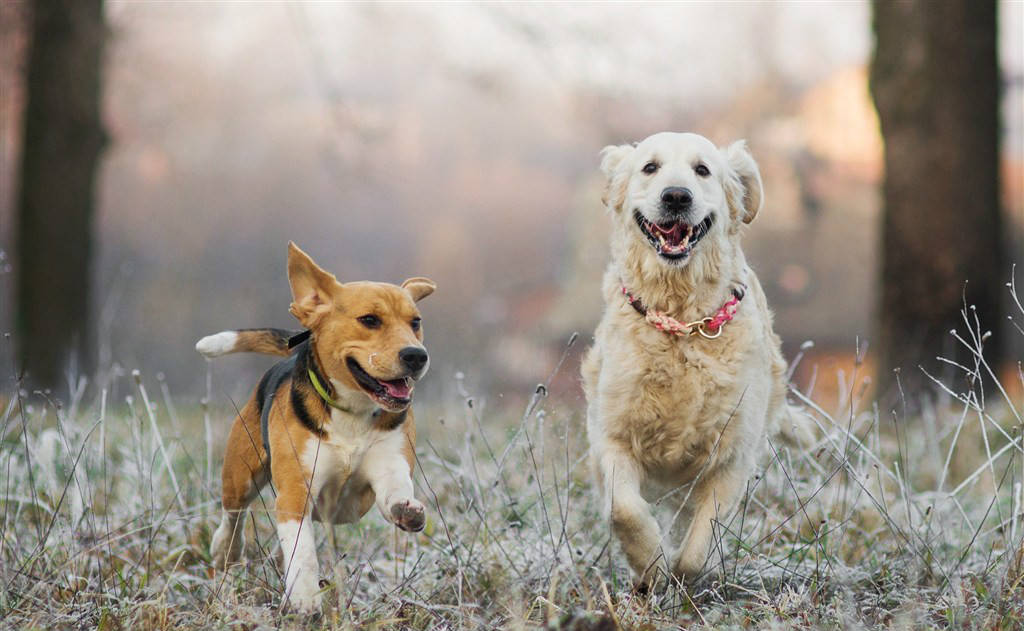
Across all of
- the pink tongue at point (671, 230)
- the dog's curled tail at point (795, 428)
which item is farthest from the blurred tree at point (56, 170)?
the pink tongue at point (671, 230)

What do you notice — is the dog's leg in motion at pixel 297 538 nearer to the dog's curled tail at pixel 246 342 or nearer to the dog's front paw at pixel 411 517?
the dog's front paw at pixel 411 517

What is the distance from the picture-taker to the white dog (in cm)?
368

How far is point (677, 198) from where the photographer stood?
363 cm

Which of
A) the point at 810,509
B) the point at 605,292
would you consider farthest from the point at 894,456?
the point at 605,292

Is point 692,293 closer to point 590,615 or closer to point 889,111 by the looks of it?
point 590,615

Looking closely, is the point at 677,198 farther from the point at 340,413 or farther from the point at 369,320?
the point at 340,413

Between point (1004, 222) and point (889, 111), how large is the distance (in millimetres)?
1426

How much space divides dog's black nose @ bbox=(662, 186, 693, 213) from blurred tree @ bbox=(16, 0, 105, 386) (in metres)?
8.36

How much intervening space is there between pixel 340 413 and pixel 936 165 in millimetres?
6801

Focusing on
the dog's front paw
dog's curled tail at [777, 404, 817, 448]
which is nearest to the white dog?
dog's curled tail at [777, 404, 817, 448]

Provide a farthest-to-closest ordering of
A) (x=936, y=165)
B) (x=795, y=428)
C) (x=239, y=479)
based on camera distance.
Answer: (x=936, y=165) < (x=795, y=428) < (x=239, y=479)

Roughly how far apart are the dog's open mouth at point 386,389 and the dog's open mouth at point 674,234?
3.81 feet

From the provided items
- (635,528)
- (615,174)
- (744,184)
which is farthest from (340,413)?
(744,184)

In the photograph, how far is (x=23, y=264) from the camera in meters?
10.8
